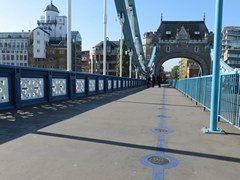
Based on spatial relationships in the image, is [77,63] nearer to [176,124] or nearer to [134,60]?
[134,60]

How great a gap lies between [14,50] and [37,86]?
3468 inches

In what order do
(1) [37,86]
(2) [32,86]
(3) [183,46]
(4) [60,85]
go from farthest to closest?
(3) [183,46]
(4) [60,85]
(1) [37,86]
(2) [32,86]

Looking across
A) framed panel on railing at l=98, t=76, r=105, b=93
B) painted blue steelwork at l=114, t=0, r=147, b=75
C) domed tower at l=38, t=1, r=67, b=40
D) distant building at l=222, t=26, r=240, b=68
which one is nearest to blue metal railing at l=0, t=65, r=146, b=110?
framed panel on railing at l=98, t=76, r=105, b=93

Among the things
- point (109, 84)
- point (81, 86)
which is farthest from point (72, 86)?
point (109, 84)

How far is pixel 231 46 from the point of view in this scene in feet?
411

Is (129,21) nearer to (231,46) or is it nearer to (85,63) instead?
(85,63)

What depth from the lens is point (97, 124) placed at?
693 cm

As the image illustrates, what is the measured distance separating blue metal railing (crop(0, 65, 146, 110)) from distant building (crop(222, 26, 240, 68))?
103m

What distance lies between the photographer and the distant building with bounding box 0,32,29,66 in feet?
297

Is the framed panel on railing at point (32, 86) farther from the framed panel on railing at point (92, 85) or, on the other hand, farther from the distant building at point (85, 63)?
the distant building at point (85, 63)

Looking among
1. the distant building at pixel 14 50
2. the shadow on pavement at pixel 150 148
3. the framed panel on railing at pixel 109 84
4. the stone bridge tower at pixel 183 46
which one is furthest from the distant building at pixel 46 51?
the shadow on pavement at pixel 150 148

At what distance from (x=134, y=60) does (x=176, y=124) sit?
4060 cm

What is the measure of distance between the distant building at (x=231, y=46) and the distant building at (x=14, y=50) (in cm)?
7647

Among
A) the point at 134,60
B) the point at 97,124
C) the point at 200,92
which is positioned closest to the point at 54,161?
the point at 97,124
